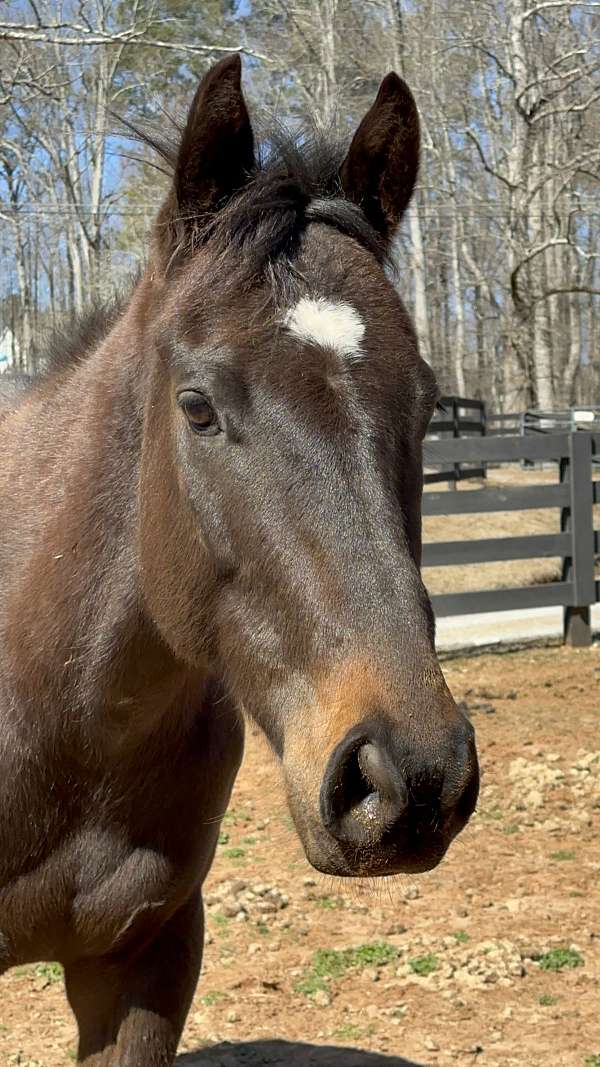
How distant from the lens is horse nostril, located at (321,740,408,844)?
5.57 ft

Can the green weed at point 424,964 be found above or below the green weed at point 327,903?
above

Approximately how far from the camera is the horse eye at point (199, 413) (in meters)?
2.13

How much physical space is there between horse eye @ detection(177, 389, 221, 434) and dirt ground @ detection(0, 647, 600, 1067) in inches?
49.6

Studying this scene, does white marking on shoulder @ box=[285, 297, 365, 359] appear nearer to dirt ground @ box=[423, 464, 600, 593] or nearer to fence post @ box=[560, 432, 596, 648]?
dirt ground @ box=[423, 464, 600, 593]

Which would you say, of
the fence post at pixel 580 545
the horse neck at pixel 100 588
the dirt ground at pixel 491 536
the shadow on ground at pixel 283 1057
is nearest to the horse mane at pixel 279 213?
the horse neck at pixel 100 588

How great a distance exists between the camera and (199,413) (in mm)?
2141

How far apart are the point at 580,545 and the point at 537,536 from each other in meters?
0.41

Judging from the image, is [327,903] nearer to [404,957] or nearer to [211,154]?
[404,957]

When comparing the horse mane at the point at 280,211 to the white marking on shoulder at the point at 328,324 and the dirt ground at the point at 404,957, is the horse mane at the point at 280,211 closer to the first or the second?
the white marking on shoulder at the point at 328,324

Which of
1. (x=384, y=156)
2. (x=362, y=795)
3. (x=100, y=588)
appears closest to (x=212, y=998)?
(x=100, y=588)

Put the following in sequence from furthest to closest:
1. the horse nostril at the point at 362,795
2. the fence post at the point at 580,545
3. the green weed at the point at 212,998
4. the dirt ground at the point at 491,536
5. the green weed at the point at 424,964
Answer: the dirt ground at the point at 491,536
the fence post at the point at 580,545
the green weed at the point at 424,964
the green weed at the point at 212,998
the horse nostril at the point at 362,795

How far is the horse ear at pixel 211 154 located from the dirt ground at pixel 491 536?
7817 millimetres

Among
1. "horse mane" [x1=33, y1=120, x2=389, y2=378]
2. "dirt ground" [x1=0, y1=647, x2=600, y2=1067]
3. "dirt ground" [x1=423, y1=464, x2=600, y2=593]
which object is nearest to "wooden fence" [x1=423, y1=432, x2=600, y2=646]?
"dirt ground" [x1=423, y1=464, x2=600, y2=593]

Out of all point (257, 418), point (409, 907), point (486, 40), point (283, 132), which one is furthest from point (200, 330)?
point (486, 40)
